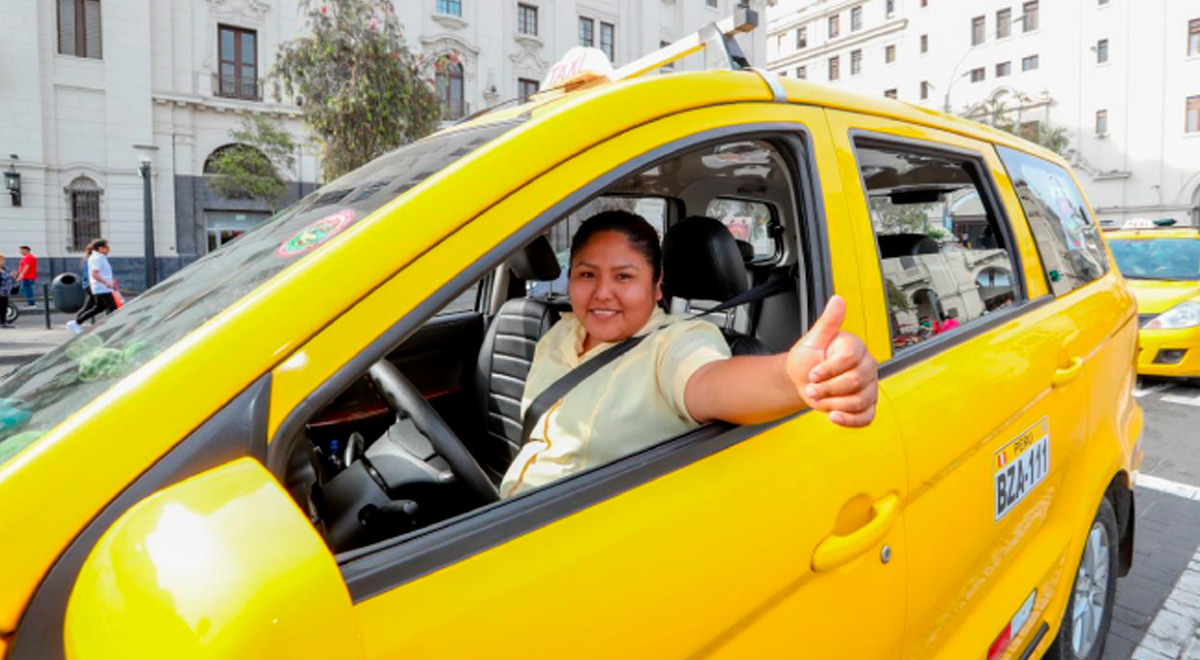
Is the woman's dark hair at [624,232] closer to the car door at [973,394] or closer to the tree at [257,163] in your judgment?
the car door at [973,394]

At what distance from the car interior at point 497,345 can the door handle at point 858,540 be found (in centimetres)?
43

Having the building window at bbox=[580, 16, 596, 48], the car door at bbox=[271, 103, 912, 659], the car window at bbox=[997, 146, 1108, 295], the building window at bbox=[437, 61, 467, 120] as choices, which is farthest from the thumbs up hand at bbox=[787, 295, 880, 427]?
the building window at bbox=[580, 16, 596, 48]

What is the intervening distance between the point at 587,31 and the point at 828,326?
94.4ft

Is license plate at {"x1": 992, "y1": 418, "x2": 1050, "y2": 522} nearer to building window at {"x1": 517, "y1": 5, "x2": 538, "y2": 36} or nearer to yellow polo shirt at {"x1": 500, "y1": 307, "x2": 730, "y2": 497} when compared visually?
yellow polo shirt at {"x1": 500, "y1": 307, "x2": 730, "y2": 497}

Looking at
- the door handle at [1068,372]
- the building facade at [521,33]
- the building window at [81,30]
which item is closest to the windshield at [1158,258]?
the door handle at [1068,372]

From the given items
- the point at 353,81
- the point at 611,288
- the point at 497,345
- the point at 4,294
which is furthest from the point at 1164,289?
the point at 4,294

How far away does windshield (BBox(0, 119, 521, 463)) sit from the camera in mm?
967

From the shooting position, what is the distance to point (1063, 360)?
198 cm

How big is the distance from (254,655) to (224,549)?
0.10 meters

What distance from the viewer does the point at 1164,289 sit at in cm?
713

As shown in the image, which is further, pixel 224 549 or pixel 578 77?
pixel 578 77

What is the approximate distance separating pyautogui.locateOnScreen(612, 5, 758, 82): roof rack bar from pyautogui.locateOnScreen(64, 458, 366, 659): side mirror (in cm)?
117

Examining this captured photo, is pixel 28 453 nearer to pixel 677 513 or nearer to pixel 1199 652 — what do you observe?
pixel 677 513

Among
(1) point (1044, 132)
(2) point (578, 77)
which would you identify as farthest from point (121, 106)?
(1) point (1044, 132)
